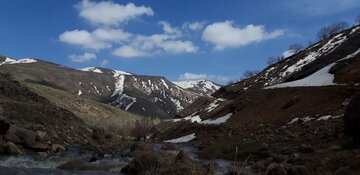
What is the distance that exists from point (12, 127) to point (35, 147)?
3475 millimetres

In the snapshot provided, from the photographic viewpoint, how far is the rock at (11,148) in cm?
4159

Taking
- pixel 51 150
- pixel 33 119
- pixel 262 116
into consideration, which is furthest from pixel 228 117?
pixel 51 150

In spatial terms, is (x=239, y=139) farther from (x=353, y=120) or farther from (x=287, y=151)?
(x=353, y=120)

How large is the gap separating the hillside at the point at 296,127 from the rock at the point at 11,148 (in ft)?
56.9

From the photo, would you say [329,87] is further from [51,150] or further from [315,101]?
[51,150]

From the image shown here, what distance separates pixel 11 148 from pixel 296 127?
2652cm

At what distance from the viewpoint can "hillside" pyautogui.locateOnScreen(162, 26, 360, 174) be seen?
83.3 ft

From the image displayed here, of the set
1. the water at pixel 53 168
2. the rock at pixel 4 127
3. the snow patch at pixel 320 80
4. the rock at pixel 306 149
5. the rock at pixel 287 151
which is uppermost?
the snow patch at pixel 320 80

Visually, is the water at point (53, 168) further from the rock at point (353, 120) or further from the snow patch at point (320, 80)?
the snow patch at point (320, 80)

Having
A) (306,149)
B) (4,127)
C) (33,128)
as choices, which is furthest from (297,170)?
(33,128)

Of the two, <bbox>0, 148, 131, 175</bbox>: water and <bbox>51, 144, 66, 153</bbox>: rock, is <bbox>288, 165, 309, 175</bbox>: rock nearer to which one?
<bbox>0, 148, 131, 175</bbox>: water

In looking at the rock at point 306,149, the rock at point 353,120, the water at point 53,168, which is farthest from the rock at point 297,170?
the water at point 53,168

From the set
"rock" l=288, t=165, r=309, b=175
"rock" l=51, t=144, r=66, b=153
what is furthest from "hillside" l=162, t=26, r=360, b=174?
"rock" l=51, t=144, r=66, b=153

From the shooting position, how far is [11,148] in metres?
41.8
